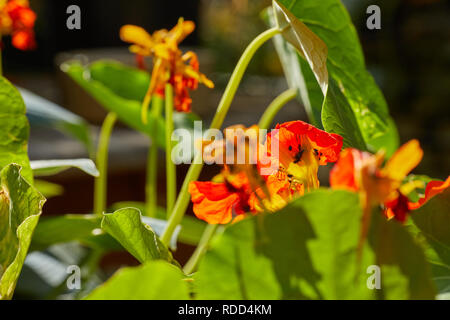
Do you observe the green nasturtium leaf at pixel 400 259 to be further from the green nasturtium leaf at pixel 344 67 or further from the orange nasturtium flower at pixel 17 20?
the orange nasturtium flower at pixel 17 20

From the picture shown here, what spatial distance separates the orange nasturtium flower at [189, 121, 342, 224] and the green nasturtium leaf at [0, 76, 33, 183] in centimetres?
11

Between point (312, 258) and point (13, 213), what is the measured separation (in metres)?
0.13

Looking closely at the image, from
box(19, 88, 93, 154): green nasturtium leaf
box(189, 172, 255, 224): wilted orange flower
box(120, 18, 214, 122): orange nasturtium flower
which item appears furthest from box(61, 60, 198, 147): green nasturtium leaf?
box(189, 172, 255, 224): wilted orange flower

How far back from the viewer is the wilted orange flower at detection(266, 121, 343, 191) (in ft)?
0.76

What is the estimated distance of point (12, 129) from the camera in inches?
12.0

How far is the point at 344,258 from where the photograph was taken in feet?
0.53

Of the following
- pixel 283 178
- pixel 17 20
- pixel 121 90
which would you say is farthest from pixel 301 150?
pixel 121 90

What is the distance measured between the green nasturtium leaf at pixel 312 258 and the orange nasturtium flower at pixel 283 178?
0.06m

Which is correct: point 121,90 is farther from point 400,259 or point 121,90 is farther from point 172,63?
point 400,259

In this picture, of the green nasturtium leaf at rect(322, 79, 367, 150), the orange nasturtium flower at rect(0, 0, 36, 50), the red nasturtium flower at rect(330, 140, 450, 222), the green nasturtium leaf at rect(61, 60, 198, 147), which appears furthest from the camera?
the green nasturtium leaf at rect(61, 60, 198, 147)

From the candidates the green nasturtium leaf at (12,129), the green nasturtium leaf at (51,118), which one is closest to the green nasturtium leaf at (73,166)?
the green nasturtium leaf at (12,129)

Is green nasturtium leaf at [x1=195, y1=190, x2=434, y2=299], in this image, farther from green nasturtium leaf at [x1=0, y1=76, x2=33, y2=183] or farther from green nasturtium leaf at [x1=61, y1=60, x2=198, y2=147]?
green nasturtium leaf at [x1=61, y1=60, x2=198, y2=147]

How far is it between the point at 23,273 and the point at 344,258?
352 millimetres
